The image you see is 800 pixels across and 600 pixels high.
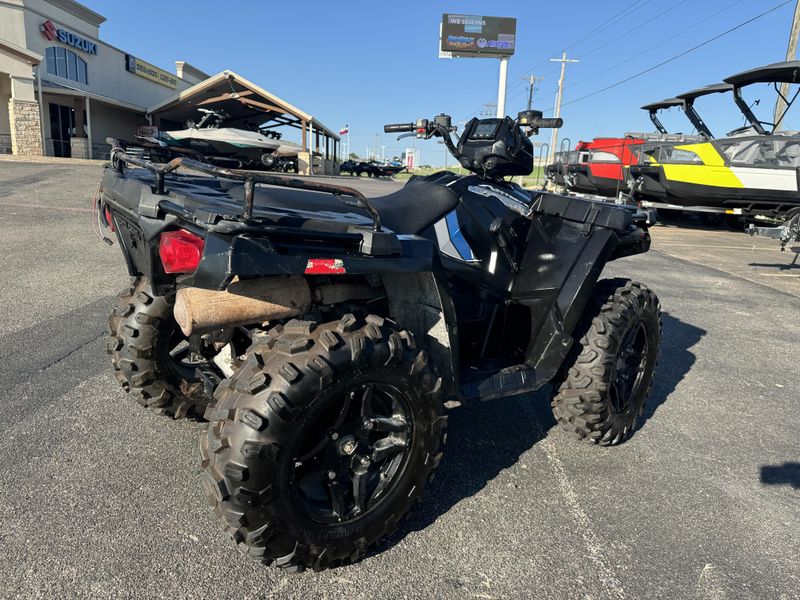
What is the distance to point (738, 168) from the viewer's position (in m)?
11.6

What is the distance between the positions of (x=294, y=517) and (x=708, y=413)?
10.3 ft

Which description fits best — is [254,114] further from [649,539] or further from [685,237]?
[649,539]

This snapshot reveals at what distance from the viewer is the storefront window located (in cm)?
2664

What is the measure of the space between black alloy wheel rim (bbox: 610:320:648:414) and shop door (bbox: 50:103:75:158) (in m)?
29.1

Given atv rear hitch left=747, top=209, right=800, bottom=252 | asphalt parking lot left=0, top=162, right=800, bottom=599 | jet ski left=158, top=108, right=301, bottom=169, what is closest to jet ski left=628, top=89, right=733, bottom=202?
atv rear hitch left=747, top=209, right=800, bottom=252

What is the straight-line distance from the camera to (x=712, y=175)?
A: 11812mm

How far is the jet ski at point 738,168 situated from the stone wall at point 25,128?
23.9 meters

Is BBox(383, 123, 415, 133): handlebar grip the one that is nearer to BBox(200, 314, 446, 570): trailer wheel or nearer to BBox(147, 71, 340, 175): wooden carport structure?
BBox(200, 314, 446, 570): trailer wheel

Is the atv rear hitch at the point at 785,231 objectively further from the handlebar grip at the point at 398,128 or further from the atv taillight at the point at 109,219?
the atv taillight at the point at 109,219

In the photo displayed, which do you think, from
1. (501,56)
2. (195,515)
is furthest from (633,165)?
(501,56)

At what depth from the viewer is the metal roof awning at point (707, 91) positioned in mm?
12430

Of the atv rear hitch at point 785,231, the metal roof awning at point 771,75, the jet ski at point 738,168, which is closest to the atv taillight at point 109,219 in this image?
the atv rear hitch at point 785,231

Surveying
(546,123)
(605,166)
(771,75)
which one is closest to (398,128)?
(546,123)

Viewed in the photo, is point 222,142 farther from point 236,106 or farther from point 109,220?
point 109,220
